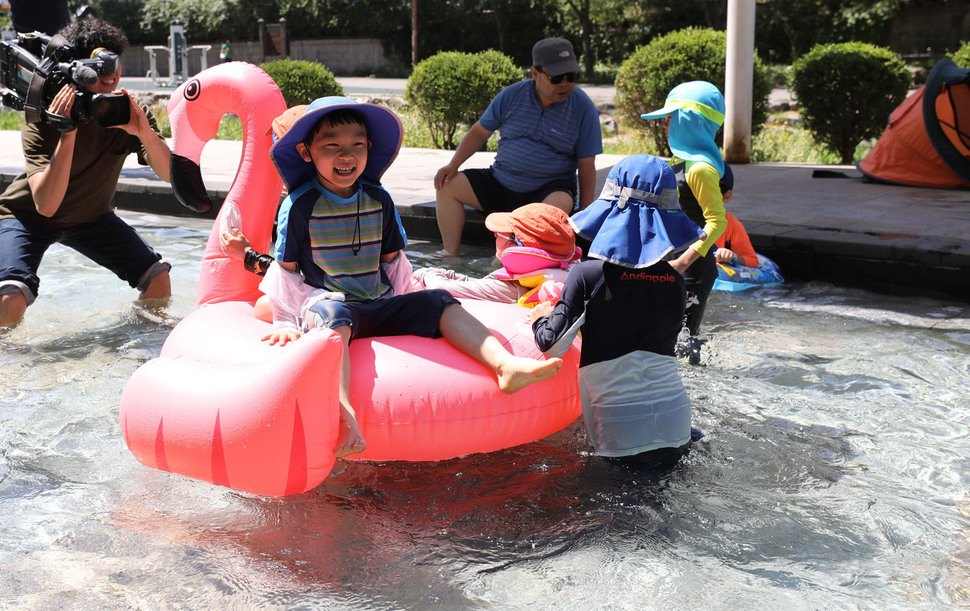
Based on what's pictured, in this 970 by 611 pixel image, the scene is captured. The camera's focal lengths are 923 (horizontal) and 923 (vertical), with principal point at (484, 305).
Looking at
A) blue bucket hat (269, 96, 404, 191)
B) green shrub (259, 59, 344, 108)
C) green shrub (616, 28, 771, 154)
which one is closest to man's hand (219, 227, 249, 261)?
blue bucket hat (269, 96, 404, 191)

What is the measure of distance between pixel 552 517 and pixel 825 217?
493 centimetres

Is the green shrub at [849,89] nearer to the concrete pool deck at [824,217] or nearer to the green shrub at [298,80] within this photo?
the concrete pool deck at [824,217]

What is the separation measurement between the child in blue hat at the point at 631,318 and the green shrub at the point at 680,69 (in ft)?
28.3

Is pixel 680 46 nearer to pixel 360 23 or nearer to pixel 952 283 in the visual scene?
pixel 952 283

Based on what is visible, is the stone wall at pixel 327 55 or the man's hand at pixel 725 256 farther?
the stone wall at pixel 327 55

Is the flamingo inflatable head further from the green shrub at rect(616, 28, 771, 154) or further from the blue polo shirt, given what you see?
the green shrub at rect(616, 28, 771, 154)

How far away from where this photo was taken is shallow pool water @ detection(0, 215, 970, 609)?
9.25 ft

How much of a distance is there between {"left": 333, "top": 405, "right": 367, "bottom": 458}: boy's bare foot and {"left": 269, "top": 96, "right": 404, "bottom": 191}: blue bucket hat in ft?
3.56

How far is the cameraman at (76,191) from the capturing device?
15.7 ft

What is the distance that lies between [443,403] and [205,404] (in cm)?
83

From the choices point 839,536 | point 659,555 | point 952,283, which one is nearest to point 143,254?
point 659,555

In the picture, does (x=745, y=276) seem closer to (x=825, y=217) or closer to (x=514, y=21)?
(x=825, y=217)

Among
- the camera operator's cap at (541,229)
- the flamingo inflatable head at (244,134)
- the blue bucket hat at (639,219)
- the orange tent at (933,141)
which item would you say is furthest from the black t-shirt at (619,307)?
the orange tent at (933,141)

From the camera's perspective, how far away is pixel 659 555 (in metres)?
3.00
